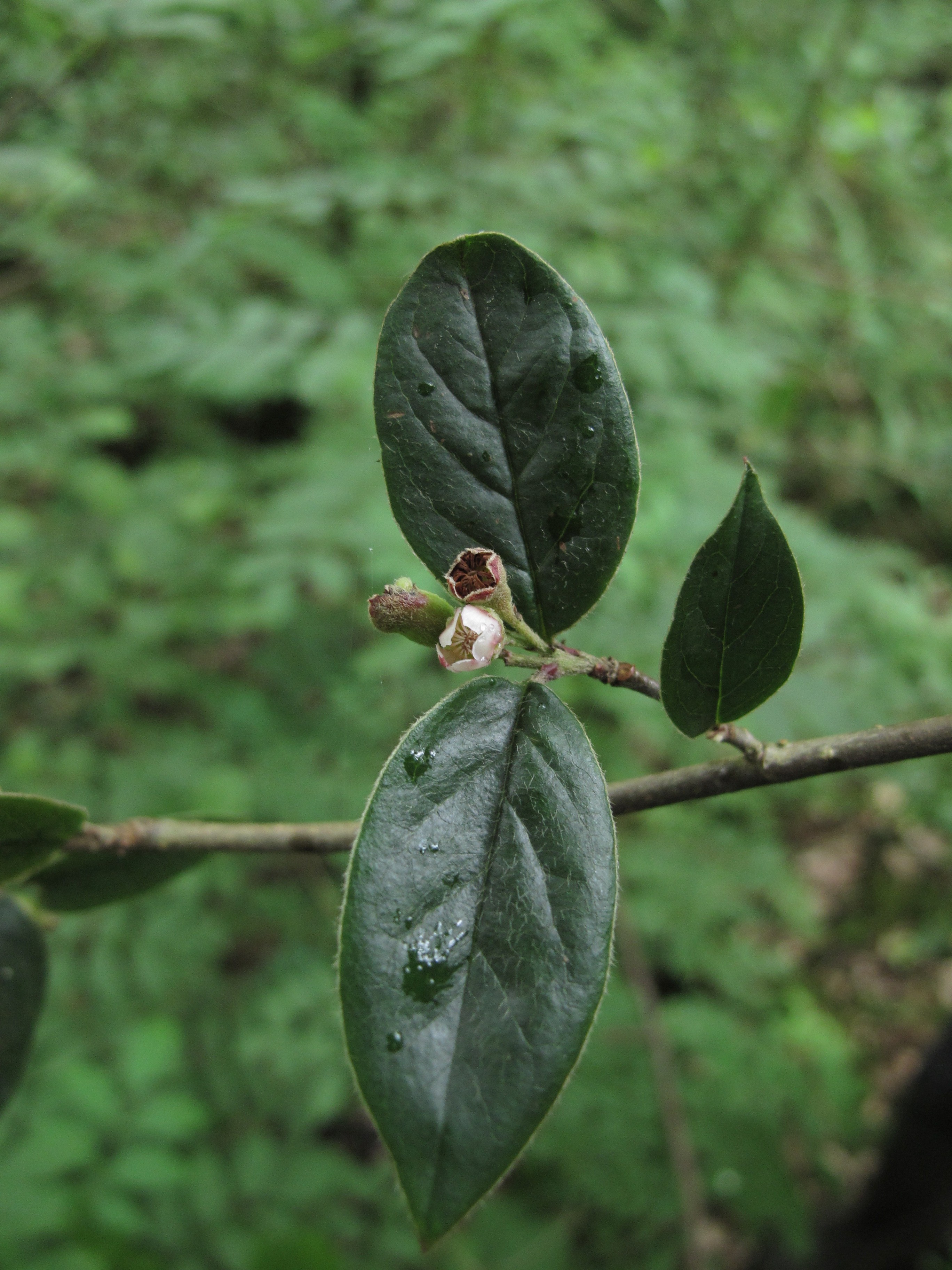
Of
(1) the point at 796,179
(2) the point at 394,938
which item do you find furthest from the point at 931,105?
(2) the point at 394,938

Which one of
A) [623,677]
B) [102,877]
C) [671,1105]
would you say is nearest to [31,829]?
[102,877]

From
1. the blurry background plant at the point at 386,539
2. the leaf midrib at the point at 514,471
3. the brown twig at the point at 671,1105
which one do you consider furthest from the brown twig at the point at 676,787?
the brown twig at the point at 671,1105

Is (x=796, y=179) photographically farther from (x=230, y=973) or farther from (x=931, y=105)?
(x=230, y=973)

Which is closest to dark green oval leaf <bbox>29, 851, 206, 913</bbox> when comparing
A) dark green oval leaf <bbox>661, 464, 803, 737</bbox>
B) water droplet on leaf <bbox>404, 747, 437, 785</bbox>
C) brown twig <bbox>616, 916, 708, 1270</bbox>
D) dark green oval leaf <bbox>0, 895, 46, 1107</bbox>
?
dark green oval leaf <bbox>0, 895, 46, 1107</bbox>

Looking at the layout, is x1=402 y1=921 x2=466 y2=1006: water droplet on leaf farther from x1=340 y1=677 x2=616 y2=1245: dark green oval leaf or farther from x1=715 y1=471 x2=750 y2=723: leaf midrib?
x1=715 y1=471 x2=750 y2=723: leaf midrib

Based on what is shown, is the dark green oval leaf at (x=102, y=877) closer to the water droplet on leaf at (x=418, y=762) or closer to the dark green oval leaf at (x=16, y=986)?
the dark green oval leaf at (x=16, y=986)

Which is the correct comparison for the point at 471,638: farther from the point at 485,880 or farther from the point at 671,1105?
the point at 671,1105

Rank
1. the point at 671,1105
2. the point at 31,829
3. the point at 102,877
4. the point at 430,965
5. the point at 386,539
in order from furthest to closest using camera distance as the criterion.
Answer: the point at 671,1105 < the point at 386,539 < the point at 102,877 < the point at 31,829 < the point at 430,965
